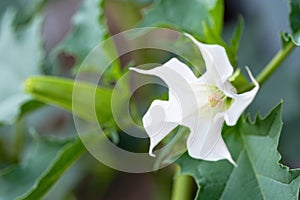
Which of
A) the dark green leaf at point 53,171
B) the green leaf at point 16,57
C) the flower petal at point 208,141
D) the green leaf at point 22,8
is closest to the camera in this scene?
the flower petal at point 208,141

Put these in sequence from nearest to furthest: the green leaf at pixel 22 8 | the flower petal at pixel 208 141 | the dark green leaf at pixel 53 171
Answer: the flower petal at pixel 208 141 → the dark green leaf at pixel 53 171 → the green leaf at pixel 22 8

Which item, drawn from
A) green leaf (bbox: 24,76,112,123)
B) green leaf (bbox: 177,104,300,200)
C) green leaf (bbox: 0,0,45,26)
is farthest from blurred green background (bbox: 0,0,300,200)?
green leaf (bbox: 177,104,300,200)

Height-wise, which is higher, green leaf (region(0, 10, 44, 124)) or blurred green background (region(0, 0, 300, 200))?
green leaf (region(0, 10, 44, 124))

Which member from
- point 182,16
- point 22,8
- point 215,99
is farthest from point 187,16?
point 22,8

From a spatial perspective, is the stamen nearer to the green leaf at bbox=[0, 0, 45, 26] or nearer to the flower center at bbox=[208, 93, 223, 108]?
the flower center at bbox=[208, 93, 223, 108]

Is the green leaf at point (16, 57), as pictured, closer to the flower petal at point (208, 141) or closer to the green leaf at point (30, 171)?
the green leaf at point (30, 171)

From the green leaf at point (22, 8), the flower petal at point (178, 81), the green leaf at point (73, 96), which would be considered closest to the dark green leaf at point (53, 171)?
the green leaf at point (73, 96)
